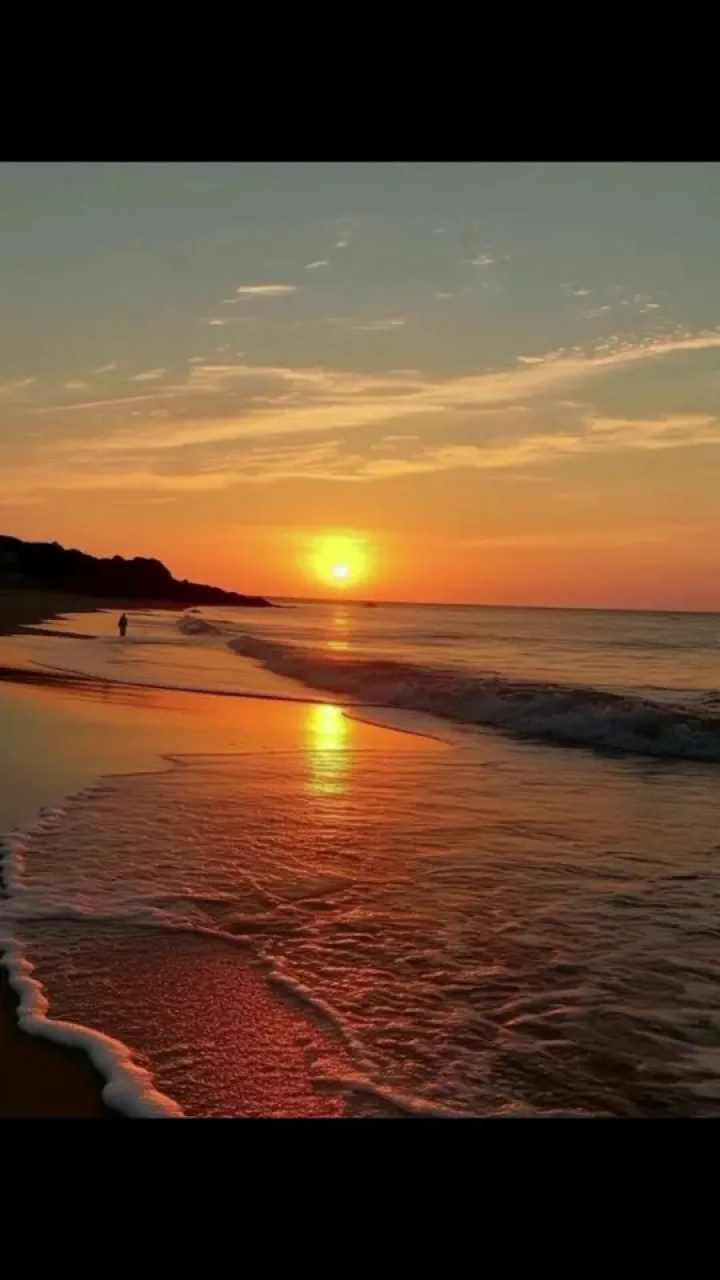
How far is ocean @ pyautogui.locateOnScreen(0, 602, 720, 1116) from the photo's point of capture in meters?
3.97

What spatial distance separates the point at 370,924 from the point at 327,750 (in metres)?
7.70

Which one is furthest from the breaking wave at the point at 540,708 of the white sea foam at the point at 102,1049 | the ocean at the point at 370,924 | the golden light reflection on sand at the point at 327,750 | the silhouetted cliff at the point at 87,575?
the silhouetted cliff at the point at 87,575

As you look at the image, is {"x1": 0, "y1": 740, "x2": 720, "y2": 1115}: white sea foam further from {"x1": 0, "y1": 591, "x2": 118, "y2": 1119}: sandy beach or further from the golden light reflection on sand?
the golden light reflection on sand

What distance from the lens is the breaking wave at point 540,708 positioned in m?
16.1

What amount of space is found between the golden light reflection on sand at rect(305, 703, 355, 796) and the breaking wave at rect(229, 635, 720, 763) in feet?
8.94

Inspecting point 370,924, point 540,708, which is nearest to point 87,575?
point 540,708

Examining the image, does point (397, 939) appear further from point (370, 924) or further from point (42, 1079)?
point (42, 1079)

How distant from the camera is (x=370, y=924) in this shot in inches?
238

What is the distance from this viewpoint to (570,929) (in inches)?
238

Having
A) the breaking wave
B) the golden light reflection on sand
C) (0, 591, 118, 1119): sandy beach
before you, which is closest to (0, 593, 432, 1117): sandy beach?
(0, 591, 118, 1119): sandy beach

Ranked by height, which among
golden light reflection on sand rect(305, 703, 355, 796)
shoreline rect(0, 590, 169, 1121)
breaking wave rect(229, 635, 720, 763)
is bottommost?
golden light reflection on sand rect(305, 703, 355, 796)
